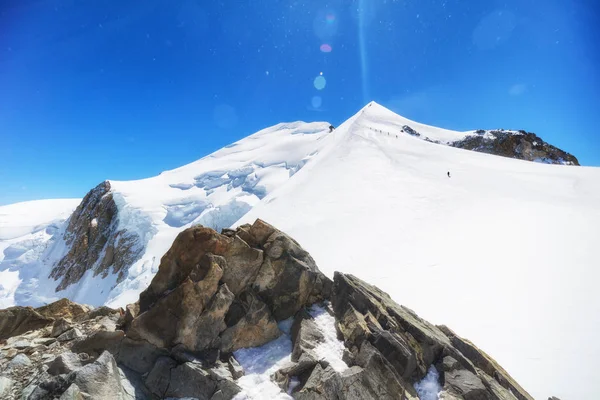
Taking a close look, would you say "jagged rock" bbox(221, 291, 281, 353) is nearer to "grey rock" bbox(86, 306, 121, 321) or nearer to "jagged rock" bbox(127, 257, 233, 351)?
"jagged rock" bbox(127, 257, 233, 351)

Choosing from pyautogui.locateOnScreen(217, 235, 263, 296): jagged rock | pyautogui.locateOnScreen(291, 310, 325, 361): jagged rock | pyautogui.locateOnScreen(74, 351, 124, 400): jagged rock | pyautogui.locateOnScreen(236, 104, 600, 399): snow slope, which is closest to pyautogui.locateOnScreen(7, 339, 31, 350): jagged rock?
pyautogui.locateOnScreen(74, 351, 124, 400): jagged rock

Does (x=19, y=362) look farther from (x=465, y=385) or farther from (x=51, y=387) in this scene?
(x=465, y=385)

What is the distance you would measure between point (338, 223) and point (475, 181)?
1894 centimetres

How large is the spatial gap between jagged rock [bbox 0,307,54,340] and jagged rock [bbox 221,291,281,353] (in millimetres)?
8146

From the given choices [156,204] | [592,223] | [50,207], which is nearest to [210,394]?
[592,223]

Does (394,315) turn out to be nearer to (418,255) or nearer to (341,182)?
(418,255)

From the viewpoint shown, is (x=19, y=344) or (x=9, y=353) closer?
(x=9, y=353)

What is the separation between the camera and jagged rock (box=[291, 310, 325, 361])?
9530 mm

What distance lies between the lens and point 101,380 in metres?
7.17

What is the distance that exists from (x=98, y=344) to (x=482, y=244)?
23.1 m

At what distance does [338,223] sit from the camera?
2712cm

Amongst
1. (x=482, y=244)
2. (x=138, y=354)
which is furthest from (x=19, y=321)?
(x=482, y=244)

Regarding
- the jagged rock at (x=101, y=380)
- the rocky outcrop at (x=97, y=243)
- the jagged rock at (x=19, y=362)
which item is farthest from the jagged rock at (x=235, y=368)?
the rocky outcrop at (x=97, y=243)

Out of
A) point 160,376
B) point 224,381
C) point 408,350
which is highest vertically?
point 408,350
